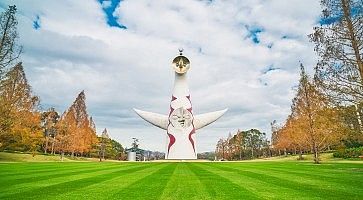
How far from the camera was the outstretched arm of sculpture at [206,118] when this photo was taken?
4700 cm

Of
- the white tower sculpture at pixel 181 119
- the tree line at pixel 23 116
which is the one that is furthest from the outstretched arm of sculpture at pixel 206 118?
the tree line at pixel 23 116

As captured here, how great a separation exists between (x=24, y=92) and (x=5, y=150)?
1141cm

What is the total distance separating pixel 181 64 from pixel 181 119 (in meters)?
8.61

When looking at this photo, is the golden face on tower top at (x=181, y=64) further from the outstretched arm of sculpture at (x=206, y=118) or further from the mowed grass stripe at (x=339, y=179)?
the mowed grass stripe at (x=339, y=179)

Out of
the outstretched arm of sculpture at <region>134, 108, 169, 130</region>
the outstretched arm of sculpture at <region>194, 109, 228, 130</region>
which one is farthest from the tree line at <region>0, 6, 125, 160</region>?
the outstretched arm of sculpture at <region>194, 109, 228, 130</region>

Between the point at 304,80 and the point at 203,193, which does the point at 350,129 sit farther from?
the point at 304,80

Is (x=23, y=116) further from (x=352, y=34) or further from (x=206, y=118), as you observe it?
(x=352, y=34)

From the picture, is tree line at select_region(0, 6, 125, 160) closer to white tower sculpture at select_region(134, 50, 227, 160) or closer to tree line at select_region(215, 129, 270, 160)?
white tower sculpture at select_region(134, 50, 227, 160)

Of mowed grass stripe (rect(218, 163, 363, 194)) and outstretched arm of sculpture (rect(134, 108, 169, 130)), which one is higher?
outstretched arm of sculpture (rect(134, 108, 169, 130))

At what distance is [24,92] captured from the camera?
37.8 meters

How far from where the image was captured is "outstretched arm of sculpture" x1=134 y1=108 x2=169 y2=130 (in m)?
47.3

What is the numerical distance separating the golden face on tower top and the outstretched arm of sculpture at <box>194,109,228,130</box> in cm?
758

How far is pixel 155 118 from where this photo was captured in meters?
47.6

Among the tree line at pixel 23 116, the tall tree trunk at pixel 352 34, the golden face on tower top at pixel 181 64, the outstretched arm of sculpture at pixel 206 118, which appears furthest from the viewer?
the outstretched arm of sculpture at pixel 206 118
